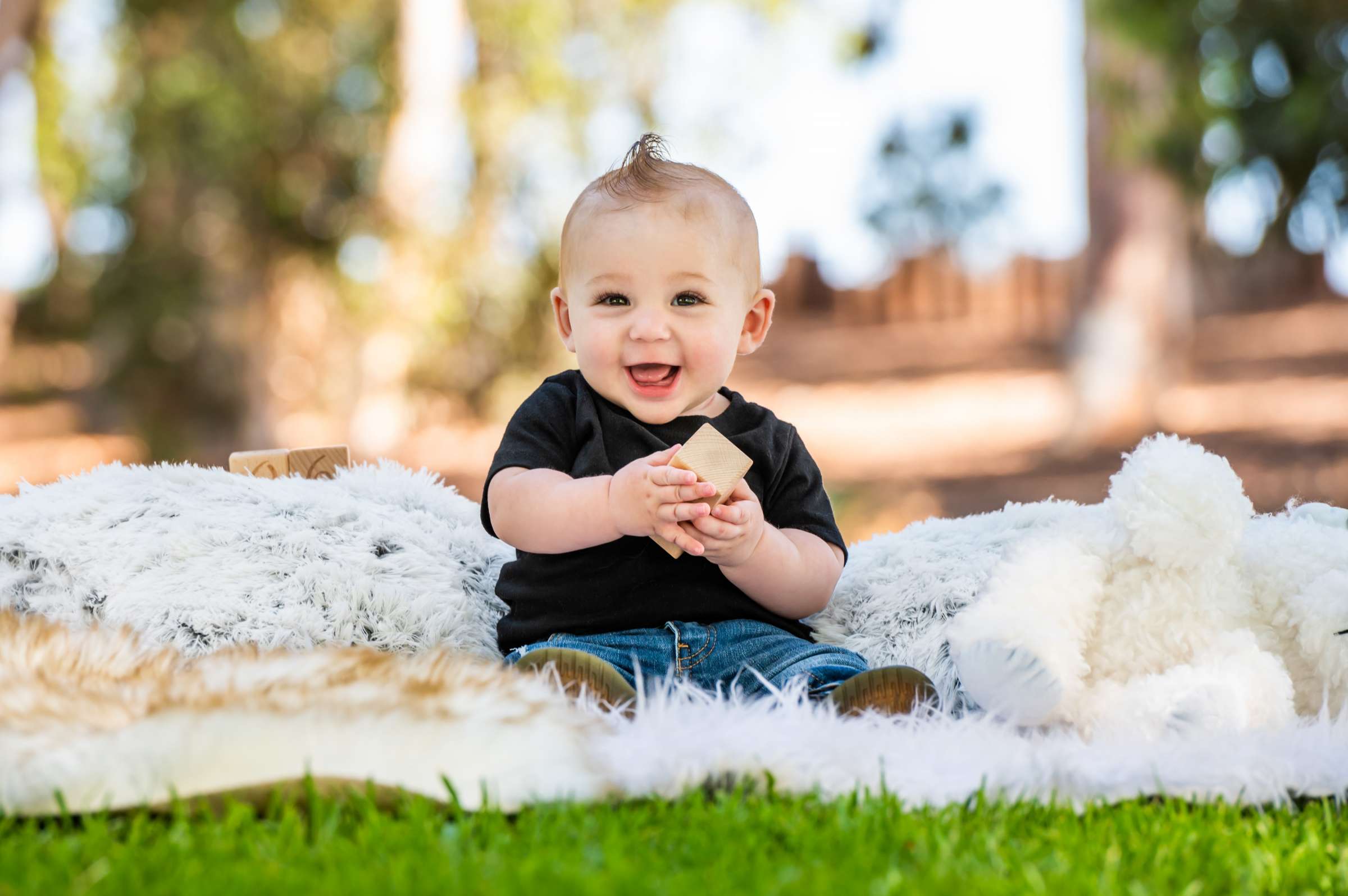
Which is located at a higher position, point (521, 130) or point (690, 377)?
point (521, 130)

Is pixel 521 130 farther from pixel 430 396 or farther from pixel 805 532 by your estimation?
pixel 805 532

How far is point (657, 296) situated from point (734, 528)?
1.49 ft

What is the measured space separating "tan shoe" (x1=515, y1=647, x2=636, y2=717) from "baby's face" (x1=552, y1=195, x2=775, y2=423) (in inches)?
20.3

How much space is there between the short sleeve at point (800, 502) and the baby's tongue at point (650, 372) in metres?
0.31

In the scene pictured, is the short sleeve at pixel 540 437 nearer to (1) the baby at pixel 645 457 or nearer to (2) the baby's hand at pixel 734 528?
(1) the baby at pixel 645 457

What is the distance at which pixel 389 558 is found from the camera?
7.49ft

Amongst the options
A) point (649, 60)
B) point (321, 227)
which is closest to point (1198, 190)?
point (649, 60)

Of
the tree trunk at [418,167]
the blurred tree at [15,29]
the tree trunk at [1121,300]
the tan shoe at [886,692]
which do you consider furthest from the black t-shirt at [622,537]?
the tree trunk at [1121,300]

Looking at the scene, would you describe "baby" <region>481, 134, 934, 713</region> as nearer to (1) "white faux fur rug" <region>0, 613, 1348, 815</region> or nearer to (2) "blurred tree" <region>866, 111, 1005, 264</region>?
(1) "white faux fur rug" <region>0, 613, 1348, 815</region>

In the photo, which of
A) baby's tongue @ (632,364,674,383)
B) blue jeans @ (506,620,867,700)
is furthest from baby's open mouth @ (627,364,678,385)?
blue jeans @ (506,620,867,700)

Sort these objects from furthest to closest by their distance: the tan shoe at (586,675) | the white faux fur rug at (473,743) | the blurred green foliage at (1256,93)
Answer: the blurred green foliage at (1256,93) < the tan shoe at (586,675) < the white faux fur rug at (473,743)

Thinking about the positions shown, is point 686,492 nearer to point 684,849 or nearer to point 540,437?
point 540,437

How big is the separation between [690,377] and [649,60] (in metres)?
7.41

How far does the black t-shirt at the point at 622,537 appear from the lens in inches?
81.7
